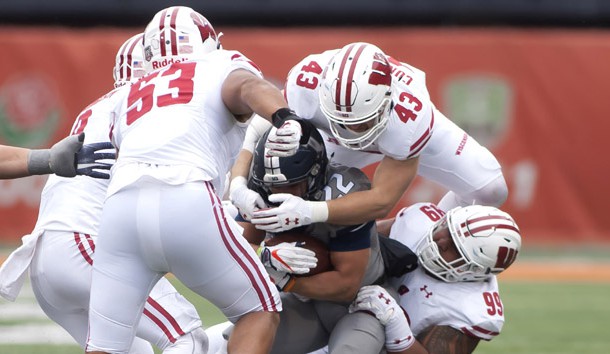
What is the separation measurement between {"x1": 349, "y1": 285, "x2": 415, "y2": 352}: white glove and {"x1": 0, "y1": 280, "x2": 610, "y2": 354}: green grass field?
2131 millimetres

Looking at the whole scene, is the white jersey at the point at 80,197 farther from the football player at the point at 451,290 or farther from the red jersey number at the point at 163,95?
the football player at the point at 451,290

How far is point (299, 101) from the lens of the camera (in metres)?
4.83

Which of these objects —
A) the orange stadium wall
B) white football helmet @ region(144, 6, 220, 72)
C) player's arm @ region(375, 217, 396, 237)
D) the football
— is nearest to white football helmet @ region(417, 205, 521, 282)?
player's arm @ region(375, 217, 396, 237)

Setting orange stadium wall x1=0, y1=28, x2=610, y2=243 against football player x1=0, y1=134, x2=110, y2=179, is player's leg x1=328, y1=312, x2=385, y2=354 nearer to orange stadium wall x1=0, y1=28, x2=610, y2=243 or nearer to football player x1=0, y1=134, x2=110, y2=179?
football player x1=0, y1=134, x2=110, y2=179

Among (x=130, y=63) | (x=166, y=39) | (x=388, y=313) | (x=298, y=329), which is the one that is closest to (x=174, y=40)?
(x=166, y=39)

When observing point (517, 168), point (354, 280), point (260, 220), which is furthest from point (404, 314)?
point (517, 168)

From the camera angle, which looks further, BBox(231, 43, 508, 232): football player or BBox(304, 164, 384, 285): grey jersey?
BBox(304, 164, 384, 285): grey jersey

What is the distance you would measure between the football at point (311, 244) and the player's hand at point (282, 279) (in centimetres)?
5

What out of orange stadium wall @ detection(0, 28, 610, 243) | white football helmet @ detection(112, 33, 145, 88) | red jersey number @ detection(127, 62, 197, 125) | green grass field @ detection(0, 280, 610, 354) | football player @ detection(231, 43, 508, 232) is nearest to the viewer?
red jersey number @ detection(127, 62, 197, 125)

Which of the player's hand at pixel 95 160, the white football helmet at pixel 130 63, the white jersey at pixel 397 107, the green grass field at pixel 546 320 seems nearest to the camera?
the player's hand at pixel 95 160

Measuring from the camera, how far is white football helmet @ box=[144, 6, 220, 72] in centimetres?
451

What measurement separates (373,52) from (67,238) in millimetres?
1391

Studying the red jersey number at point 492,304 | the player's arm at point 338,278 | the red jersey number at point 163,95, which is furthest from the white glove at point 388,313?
the red jersey number at point 163,95

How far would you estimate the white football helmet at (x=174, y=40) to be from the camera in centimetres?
451
